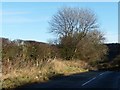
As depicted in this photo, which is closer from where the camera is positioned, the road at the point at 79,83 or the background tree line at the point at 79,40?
the road at the point at 79,83

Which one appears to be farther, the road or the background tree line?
the background tree line

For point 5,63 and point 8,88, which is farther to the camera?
point 5,63

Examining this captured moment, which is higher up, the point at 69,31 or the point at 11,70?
the point at 69,31

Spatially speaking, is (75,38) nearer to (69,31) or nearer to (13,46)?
(69,31)

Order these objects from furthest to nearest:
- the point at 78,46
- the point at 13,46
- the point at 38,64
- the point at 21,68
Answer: the point at 78,46, the point at 38,64, the point at 13,46, the point at 21,68

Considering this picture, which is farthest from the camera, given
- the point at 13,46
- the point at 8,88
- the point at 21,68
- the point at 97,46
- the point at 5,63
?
the point at 97,46

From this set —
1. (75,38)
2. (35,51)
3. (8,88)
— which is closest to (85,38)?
(75,38)

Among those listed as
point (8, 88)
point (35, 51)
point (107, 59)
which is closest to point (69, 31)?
point (107, 59)

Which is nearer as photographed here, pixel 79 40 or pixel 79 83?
pixel 79 83

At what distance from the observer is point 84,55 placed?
254 ft

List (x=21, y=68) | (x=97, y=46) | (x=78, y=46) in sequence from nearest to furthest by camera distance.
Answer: (x=21, y=68) < (x=78, y=46) < (x=97, y=46)

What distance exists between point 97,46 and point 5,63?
56.1 meters

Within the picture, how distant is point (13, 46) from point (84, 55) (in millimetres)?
46225

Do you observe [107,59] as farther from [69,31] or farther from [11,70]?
[11,70]
